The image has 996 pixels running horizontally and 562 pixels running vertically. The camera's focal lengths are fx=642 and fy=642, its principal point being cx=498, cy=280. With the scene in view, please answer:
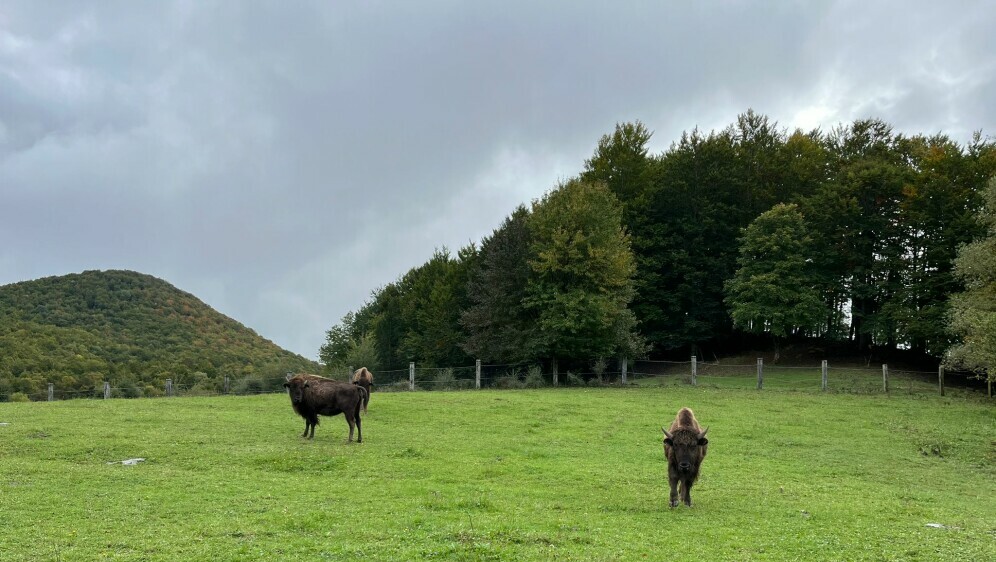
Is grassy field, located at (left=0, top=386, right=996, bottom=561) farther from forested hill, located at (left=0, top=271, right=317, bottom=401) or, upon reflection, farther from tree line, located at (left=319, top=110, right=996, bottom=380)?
forested hill, located at (left=0, top=271, right=317, bottom=401)

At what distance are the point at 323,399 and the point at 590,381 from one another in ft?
75.6

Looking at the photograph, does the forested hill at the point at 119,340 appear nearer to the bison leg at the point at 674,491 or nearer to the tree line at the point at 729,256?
the tree line at the point at 729,256

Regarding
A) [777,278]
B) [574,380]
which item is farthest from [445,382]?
[777,278]

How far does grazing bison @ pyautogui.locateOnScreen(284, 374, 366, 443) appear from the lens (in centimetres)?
1795

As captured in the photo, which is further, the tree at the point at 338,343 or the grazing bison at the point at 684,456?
the tree at the point at 338,343

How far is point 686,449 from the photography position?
11305mm

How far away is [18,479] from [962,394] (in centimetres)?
3837

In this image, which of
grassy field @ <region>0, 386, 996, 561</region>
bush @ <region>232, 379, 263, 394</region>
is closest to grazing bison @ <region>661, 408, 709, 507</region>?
grassy field @ <region>0, 386, 996, 561</region>

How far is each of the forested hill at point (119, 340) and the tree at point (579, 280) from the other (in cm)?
1824

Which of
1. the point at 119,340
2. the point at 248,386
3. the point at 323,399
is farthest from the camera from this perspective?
the point at 119,340

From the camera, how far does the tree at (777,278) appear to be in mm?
42906

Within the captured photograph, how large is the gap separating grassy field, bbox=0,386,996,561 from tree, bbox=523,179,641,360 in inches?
522

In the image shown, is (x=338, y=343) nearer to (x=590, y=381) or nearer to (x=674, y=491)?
(x=590, y=381)

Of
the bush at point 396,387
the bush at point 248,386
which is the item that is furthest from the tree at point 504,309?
the bush at point 248,386
